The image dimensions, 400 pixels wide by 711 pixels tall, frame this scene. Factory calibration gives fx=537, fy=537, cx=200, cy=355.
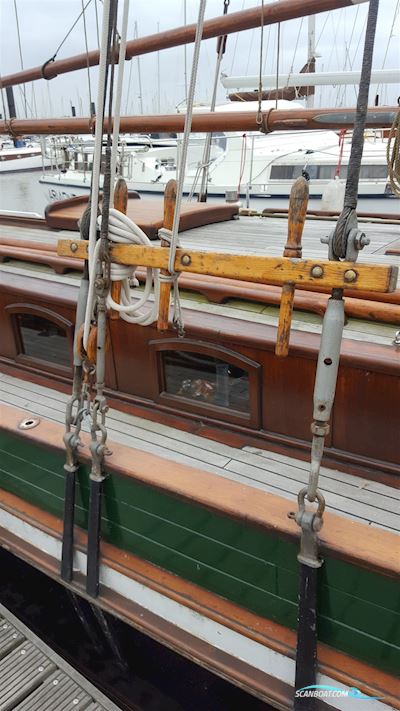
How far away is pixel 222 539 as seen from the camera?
2.86m

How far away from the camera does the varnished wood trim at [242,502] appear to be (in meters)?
2.38

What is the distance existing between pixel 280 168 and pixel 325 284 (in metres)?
14.4

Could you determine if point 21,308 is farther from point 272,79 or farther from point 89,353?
point 272,79

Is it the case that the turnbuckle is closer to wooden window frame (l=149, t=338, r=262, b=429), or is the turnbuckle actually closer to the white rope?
wooden window frame (l=149, t=338, r=262, b=429)

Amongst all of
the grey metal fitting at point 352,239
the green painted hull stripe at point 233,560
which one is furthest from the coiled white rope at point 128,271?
the green painted hull stripe at point 233,560

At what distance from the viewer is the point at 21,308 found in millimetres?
4254

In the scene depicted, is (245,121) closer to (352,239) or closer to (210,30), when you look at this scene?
(210,30)

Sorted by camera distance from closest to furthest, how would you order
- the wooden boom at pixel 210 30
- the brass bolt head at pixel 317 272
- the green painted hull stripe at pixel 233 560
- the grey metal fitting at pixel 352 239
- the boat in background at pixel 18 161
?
the grey metal fitting at pixel 352 239 < the brass bolt head at pixel 317 272 < the green painted hull stripe at pixel 233 560 < the wooden boom at pixel 210 30 < the boat in background at pixel 18 161

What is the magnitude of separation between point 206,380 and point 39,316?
1.58m

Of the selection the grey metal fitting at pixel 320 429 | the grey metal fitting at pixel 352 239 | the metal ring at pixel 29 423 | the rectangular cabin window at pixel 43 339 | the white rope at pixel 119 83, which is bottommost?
the metal ring at pixel 29 423

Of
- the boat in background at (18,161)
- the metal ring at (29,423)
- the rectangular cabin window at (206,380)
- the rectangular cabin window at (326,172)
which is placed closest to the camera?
the rectangular cabin window at (206,380)

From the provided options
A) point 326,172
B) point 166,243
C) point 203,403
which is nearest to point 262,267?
point 166,243
